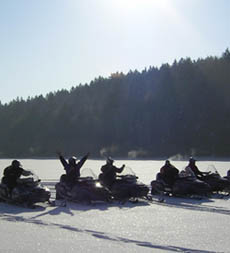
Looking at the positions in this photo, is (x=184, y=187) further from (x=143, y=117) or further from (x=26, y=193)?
(x=143, y=117)

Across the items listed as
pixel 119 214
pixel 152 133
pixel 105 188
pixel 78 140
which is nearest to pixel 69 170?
pixel 105 188

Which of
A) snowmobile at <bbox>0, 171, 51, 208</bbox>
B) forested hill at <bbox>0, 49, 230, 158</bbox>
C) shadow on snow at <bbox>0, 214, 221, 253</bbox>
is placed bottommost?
shadow on snow at <bbox>0, 214, 221, 253</bbox>

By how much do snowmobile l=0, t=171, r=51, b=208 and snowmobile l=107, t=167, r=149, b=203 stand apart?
2288mm

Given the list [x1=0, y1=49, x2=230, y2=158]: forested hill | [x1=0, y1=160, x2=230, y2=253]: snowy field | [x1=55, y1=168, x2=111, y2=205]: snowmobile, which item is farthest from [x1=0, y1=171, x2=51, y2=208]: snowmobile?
[x1=0, y1=49, x2=230, y2=158]: forested hill

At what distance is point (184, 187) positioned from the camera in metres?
15.8

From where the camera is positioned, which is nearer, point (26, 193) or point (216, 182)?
point (26, 193)

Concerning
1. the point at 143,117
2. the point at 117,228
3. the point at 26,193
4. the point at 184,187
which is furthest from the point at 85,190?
the point at 143,117

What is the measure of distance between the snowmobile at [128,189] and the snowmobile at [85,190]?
603 mm

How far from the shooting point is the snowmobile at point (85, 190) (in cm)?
1410

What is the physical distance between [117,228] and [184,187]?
662cm

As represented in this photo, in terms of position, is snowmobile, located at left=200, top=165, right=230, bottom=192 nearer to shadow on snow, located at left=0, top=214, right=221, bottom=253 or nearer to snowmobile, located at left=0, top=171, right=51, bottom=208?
snowmobile, located at left=0, top=171, right=51, bottom=208

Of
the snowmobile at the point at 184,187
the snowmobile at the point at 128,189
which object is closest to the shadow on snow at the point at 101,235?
the snowmobile at the point at 128,189

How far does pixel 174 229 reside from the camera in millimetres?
9344

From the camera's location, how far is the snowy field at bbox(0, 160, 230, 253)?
7.71 m
